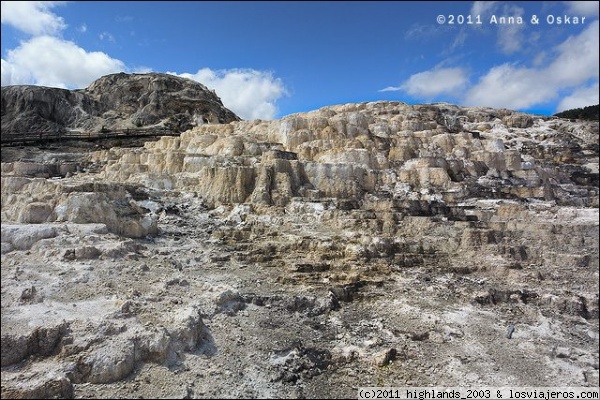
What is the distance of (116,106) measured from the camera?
135 ft

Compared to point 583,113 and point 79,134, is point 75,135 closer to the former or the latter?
point 79,134

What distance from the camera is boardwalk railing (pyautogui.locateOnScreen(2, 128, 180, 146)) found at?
28.7 metres

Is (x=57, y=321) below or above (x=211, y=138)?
below

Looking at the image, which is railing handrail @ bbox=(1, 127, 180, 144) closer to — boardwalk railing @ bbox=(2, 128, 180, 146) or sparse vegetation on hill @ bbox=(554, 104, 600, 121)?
boardwalk railing @ bbox=(2, 128, 180, 146)

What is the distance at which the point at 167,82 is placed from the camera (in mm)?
43188

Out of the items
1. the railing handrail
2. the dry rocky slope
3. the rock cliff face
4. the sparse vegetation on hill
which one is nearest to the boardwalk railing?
the railing handrail

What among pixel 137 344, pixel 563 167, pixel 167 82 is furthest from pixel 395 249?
pixel 167 82

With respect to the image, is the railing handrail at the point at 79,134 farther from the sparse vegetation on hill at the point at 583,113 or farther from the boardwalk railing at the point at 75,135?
the sparse vegetation on hill at the point at 583,113

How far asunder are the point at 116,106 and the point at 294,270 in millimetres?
34639

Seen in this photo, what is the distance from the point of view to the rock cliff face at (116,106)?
36.1 metres

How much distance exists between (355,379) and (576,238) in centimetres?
1175

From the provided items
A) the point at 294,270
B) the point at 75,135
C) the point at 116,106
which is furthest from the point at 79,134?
the point at 294,270

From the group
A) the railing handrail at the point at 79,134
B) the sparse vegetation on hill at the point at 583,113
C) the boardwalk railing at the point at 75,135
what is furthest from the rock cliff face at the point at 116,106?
the sparse vegetation on hill at the point at 583,113

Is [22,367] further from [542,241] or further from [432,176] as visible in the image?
[432,176]
